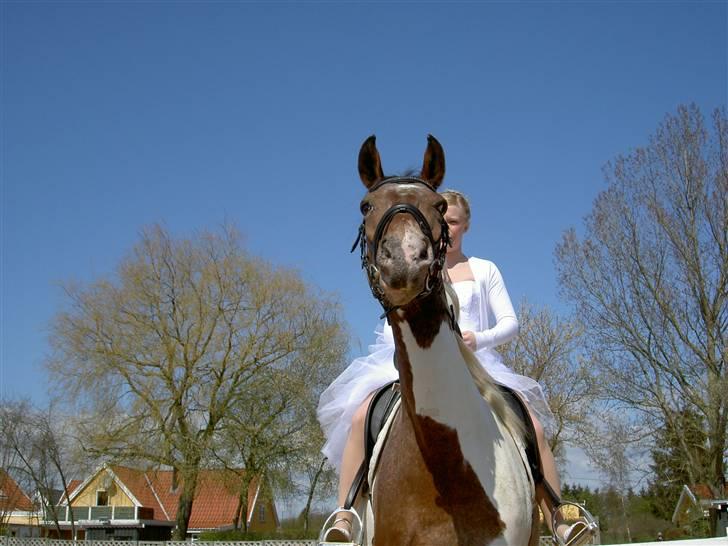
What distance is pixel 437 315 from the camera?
3102 millimetres

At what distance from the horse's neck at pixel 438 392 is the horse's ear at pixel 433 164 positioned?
0.76m

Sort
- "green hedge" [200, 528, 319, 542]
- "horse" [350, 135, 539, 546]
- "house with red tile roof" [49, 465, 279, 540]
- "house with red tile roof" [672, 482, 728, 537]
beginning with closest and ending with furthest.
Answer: "horse" [350, 135, 539, 546] < "house with red tile roof" [672, 482, 728, 537] < "green hedge" [200, 528, 319, 542] < "house with red tile roof" [49, 465, 279, 540]

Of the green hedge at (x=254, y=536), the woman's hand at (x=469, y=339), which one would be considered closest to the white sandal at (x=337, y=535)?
the woman's hand at (x=469, y=339)

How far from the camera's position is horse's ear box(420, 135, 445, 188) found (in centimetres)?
355

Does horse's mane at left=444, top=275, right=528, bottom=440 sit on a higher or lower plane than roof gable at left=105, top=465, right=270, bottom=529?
higher

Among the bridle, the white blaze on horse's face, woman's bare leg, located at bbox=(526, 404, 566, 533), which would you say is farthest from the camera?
woman's bare leg, located at bbox=(526, 404, 566, 533)

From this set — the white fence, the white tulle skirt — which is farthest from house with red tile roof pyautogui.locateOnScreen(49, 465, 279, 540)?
the white tulle skirt

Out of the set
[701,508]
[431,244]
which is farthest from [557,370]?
[431,244]

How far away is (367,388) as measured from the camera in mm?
4484

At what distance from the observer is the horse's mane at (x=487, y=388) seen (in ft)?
12.0

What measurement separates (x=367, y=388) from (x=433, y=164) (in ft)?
5.35

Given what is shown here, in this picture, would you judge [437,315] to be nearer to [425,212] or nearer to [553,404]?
[425,212]

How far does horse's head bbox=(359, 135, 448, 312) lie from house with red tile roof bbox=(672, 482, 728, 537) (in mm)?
15565

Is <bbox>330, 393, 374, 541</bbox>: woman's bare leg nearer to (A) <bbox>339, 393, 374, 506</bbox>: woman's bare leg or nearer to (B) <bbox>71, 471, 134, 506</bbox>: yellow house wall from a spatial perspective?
(A) <bbox>339, 393, 374, 506</bbox>: woman's bare leg
